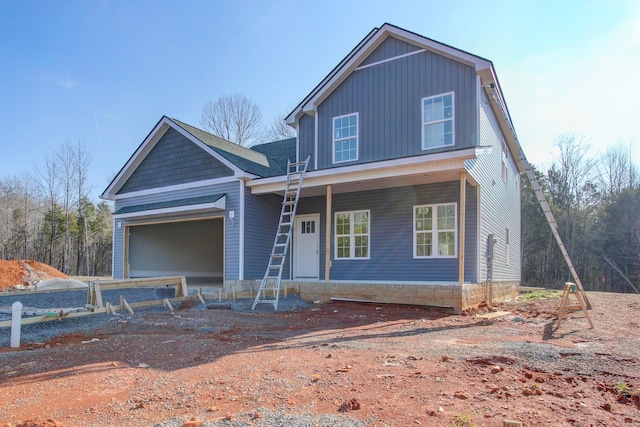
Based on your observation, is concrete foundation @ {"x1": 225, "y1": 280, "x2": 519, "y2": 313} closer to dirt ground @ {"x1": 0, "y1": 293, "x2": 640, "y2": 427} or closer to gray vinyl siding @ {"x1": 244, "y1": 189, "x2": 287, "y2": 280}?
gray vinyl siding @ {"x1": 244, "y1": 189, "x2": 287, "y2": 280}

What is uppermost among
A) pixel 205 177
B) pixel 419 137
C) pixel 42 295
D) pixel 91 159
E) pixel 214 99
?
pixel 214 99

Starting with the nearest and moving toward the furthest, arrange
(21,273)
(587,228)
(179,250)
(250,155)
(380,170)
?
(380,170), (250,155), (21,273), (179,250), (587,228)

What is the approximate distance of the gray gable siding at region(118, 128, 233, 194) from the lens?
1295cm

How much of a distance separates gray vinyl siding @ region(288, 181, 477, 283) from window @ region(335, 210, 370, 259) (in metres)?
0.16

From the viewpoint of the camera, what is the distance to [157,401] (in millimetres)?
3756

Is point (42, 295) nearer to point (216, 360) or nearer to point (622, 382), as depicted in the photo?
point (216, 360)

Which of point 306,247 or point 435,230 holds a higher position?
point 435,230

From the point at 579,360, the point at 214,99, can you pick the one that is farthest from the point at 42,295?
the point at 214,99

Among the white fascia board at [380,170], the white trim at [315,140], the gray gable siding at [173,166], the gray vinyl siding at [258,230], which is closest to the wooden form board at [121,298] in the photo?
the gray vinyl siding at [258,230]

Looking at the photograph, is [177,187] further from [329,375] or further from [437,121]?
[329,375]

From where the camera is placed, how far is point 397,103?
38.4 feet

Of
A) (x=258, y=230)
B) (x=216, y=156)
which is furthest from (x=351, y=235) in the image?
(x=216, y=156)

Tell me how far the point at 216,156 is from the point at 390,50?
20.1 ft

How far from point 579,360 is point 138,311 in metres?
8.41
